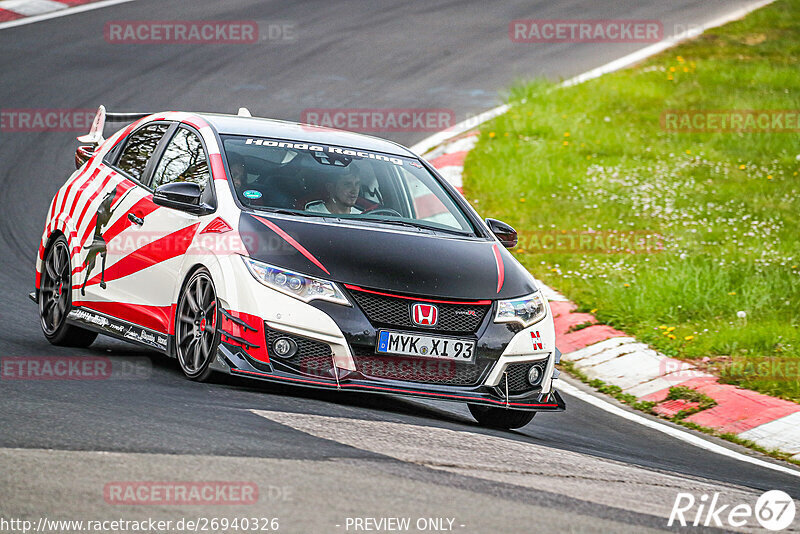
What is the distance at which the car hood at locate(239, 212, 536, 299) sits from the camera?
22.3 feet

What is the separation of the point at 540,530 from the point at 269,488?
1.08 metres

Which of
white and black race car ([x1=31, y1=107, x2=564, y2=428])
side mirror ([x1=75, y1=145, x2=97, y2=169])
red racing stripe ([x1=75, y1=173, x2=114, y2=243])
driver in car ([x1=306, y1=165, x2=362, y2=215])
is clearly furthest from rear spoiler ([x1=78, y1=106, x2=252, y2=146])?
driver in car ([x1=306, y1=165, x2=362, y2=215])

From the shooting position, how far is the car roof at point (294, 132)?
809 centimetres

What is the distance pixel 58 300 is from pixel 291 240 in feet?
8.51

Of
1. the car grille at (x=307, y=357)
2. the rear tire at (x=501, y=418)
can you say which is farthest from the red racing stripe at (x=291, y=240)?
the rear tire at (x=501, y=418)

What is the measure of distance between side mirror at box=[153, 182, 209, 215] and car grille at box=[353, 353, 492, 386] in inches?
57.1

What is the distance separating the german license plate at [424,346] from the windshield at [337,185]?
107 cm

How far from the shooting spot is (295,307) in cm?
665

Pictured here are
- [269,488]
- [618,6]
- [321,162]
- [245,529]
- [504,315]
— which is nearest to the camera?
[245,529]

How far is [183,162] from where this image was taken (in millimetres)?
8016

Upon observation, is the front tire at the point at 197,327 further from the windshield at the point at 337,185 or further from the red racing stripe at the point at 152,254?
the windshield at the point at 337,185

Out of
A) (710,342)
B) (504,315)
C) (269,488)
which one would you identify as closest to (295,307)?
(504,315)

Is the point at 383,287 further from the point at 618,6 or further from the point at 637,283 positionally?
the point at 618,6

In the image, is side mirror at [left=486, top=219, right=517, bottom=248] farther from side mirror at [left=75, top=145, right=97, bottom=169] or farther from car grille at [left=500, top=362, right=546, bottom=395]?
side mirror at [left=75, top=145, right=97, bottom=169]
